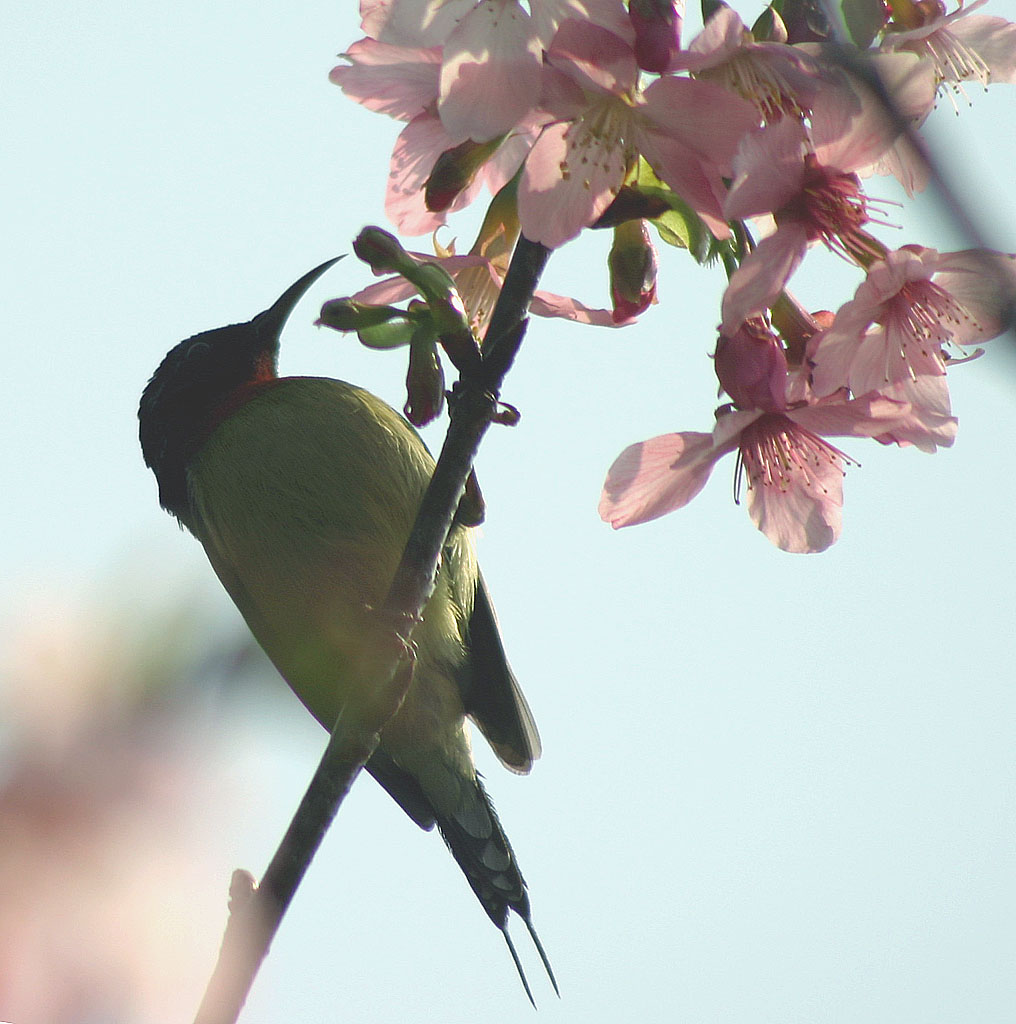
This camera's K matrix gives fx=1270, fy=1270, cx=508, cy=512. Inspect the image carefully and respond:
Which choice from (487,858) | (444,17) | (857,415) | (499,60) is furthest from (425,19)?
(487,858)

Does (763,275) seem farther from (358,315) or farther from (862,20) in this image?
(358,315)

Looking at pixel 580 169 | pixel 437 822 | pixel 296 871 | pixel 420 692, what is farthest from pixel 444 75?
pixel 437 822

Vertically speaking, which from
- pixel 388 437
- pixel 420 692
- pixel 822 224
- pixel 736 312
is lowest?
pixel 736 312

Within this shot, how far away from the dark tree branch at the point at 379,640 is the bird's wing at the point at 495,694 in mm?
1736

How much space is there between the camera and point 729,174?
1.57 meters

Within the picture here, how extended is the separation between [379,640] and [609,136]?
2.82 ft

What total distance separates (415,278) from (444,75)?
29cm

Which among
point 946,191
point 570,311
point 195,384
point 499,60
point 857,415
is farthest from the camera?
point 195,384

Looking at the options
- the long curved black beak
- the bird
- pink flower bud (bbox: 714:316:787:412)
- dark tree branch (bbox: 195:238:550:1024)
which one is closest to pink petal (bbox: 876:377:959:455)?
pink flower bud (bbox: 714:316:787:412)

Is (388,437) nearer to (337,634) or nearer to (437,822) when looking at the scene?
(337,634)

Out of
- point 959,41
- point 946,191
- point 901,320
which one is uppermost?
point 959,41

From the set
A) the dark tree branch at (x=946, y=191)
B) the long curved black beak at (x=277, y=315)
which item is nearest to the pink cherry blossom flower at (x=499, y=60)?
the dark tree branch at (x=946, y=191)

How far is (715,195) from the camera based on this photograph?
1.59 metres

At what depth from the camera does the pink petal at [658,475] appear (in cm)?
184
